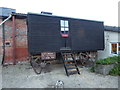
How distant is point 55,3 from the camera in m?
12.8

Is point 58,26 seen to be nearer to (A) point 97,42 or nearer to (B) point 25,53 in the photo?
(A) point 97,42

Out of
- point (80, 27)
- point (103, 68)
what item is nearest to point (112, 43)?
point (80, 27)

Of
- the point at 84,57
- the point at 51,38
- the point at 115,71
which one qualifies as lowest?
the point at 115,71

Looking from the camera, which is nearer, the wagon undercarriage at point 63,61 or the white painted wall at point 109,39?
the wagon undercarriage at point 63,61

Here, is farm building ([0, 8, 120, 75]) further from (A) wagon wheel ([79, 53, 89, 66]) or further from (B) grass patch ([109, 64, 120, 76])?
(B) grass patch ([109, 64, 120, 76])

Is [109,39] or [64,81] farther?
[109,39]

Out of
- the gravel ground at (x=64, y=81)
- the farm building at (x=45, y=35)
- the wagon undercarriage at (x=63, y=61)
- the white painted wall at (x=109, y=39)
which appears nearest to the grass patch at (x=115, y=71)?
the gravel ground at (x=64, y=81)

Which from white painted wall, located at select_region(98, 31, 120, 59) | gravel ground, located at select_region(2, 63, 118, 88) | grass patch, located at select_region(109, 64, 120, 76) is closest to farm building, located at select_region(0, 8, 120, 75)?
white painted wall, located at select_region(98, 31, 120, 59)

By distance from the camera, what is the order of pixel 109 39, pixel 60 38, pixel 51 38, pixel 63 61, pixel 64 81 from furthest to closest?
pixel 109 39 → pixel 60 38 → pixel 51 38 → pixel 63 61 → pixel 64 81

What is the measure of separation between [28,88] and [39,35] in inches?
117

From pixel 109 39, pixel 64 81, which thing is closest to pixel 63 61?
pixel 64 81

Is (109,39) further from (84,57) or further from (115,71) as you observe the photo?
(115,71)

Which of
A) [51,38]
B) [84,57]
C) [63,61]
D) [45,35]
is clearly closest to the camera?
[63,61]

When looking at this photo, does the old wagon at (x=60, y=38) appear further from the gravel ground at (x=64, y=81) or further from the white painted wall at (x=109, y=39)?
the white painted wall at (x=109, y=39)
